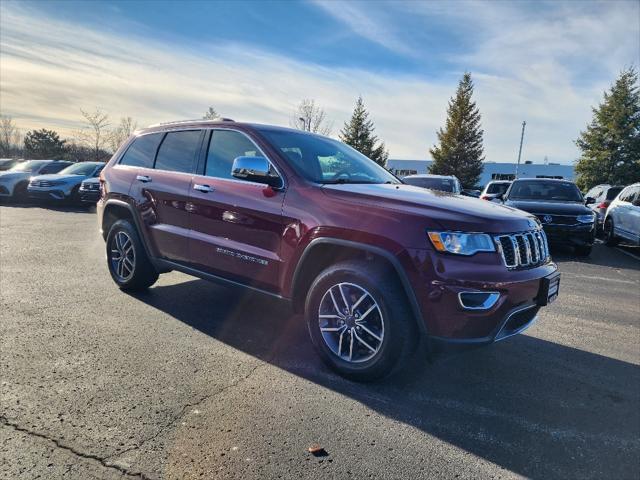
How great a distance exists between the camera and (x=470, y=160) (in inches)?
1786

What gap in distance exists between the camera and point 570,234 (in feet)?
29.8

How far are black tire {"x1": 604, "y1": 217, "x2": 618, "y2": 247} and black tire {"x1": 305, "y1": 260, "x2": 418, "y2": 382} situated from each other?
1086 cm

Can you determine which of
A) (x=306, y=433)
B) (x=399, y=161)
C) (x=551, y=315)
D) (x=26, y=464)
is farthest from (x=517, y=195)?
(x=399, y=161)

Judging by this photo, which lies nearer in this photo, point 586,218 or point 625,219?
point 586,218

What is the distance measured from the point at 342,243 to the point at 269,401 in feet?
3.76

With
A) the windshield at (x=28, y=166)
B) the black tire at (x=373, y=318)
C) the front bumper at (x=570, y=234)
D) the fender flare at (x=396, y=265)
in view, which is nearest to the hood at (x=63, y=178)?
the windshield at (x=28, y=166)

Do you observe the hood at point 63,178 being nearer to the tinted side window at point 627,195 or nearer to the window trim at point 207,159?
the window trim at point 207,159

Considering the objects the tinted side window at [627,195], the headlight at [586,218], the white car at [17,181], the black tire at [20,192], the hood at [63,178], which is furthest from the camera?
the black tire at [20,192]

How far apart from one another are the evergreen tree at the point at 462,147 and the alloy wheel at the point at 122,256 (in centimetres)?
4275

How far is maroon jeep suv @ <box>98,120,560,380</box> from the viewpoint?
9.20 feet

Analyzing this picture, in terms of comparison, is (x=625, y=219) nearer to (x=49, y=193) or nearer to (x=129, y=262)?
(x=129, y=262)

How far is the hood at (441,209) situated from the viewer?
9.28ft

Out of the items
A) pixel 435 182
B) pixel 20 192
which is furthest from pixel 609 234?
pixel 20 192

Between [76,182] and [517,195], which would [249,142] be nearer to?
[517,195]
